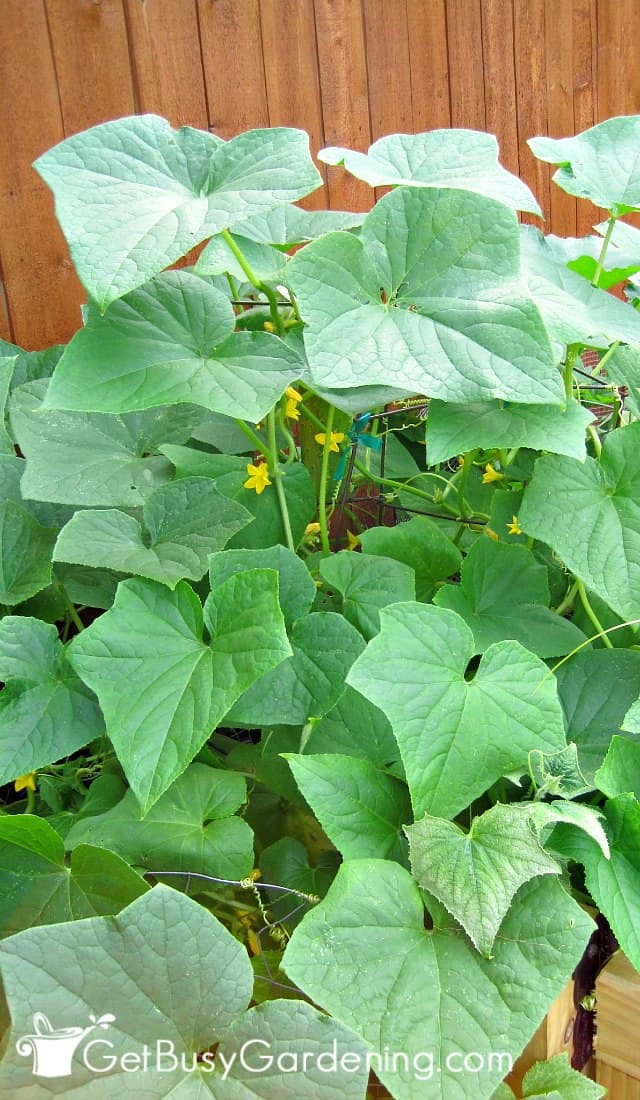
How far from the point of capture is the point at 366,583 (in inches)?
31.7

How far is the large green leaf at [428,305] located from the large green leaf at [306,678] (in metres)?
0.20

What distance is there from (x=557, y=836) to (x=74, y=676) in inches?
16.0

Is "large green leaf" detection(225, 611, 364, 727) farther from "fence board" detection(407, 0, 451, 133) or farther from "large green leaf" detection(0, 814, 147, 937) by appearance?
"fence board" detection(407, 0, 451, 133)

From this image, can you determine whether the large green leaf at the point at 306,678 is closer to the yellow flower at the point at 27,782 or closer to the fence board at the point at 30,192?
the yellow flower at the point at 27,782

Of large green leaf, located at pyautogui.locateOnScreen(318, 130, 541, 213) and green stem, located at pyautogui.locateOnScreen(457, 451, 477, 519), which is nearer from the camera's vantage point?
large green leaf, located at pyautogui.locateOnScreen(318, 130, 541, 213)

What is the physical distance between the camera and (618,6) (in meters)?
2.67

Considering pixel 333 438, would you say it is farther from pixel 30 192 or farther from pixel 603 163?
pixel 30 192

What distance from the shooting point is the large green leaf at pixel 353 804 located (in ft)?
2.10

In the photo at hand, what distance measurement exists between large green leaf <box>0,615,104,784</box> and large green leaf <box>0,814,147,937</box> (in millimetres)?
54

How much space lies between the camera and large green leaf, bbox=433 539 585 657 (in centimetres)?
81

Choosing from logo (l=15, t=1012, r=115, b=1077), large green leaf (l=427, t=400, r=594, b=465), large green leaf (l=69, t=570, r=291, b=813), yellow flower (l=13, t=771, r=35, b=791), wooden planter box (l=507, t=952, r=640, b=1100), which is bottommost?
wooden planter box (l=507, t=952, r=640, b=1100)

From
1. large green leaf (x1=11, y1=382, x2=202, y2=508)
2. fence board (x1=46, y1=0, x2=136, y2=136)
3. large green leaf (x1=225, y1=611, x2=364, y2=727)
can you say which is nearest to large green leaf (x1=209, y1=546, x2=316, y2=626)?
large green leaf (x1=225, y1=611, x2=364, y2=727)

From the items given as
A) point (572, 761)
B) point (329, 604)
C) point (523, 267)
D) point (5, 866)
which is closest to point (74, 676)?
point (5, 866)

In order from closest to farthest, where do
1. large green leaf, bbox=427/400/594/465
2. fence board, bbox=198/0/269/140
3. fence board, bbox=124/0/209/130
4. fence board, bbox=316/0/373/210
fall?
1. large green leaf, bbox=427/400/594/465
2. fence board, bbox=124/0/209/130
3. fence board, bbox=198/0/269/140
4. fence board, bbox=316/0/373/210
